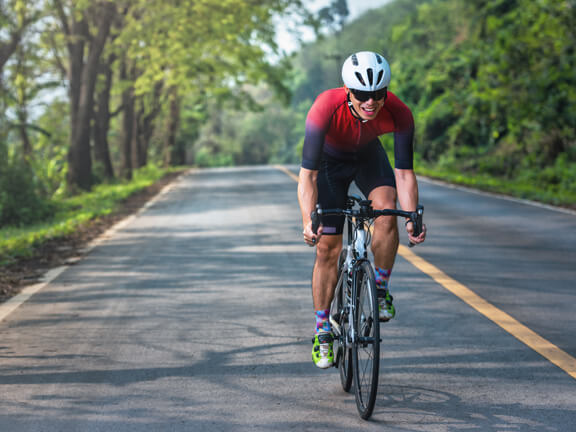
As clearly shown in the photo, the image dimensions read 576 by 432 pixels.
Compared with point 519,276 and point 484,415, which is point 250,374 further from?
point 519,276

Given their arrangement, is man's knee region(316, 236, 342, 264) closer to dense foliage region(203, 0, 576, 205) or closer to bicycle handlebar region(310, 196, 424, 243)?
bicycle handlebar region(310, 196, 424, 243)

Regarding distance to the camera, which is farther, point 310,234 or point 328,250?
point 328,250

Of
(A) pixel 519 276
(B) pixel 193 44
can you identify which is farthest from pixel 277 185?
(A) pixel 519 276

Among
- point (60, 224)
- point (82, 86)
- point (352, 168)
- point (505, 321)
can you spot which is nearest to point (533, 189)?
point (60, 224)

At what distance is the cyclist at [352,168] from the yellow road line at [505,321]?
1.29 metres

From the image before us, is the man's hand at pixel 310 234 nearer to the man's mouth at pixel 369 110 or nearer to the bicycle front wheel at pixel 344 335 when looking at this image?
the bicycle front wheel at pixel 344 335

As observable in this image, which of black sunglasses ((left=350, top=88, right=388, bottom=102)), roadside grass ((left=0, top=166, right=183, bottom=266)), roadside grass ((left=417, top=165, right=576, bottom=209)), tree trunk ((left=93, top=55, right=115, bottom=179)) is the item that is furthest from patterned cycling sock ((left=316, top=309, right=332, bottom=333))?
tree trunk ((left=93, top=55, right=115, bottom=179))

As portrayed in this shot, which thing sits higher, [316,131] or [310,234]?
[316,131]

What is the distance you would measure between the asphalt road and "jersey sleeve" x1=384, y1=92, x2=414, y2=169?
136 centimetres

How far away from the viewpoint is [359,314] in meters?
4.47

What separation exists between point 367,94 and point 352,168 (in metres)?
0.68

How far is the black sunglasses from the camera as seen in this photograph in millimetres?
4277

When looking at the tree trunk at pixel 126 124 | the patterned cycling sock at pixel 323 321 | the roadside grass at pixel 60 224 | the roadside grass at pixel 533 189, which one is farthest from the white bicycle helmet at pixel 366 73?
the tree trunk at pixel 126 124

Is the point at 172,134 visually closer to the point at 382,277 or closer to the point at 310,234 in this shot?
the point at 382,277
